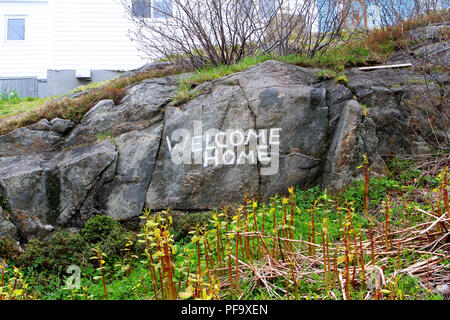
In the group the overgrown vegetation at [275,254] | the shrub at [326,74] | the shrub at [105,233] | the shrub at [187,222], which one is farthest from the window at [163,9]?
the overgrown vegetation at [275,254]

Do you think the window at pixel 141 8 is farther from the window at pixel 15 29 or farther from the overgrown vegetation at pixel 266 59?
the window at pixel 15 29

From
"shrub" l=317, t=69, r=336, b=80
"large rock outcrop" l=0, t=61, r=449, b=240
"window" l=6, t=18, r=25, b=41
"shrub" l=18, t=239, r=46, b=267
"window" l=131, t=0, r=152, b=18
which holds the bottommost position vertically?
"shrub" l=18, t=239, r=46, b=267

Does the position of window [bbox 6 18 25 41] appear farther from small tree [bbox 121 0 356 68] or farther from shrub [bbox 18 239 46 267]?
shrub [bbox 18 239 46 267]

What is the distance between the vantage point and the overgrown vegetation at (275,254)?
2.61m

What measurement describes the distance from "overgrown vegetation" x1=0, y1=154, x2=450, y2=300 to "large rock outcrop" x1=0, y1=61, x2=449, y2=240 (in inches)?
17.5

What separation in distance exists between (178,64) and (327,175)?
459 centimetres

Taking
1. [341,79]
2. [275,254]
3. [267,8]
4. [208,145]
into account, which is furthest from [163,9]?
[275,254]

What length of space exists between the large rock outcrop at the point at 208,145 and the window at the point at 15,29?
34.7ft

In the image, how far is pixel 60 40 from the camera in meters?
12.3

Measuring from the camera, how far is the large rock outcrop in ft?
18.7

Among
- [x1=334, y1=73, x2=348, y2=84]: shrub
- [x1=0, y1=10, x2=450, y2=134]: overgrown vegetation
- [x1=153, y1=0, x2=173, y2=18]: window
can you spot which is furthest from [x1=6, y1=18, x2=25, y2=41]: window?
[x1=334, y1=73, x2=348, y2=84]: shrub

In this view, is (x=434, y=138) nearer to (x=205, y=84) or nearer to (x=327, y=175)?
(x=327, y=175)

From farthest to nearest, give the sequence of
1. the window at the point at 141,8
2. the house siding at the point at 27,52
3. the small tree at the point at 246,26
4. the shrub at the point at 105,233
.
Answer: the house siding at the point at 27,52 → the window at the point at 141,8 → the small tree at the point at 246,26 → the shrub at the point at 105,233

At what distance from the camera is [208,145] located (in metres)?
5.96
